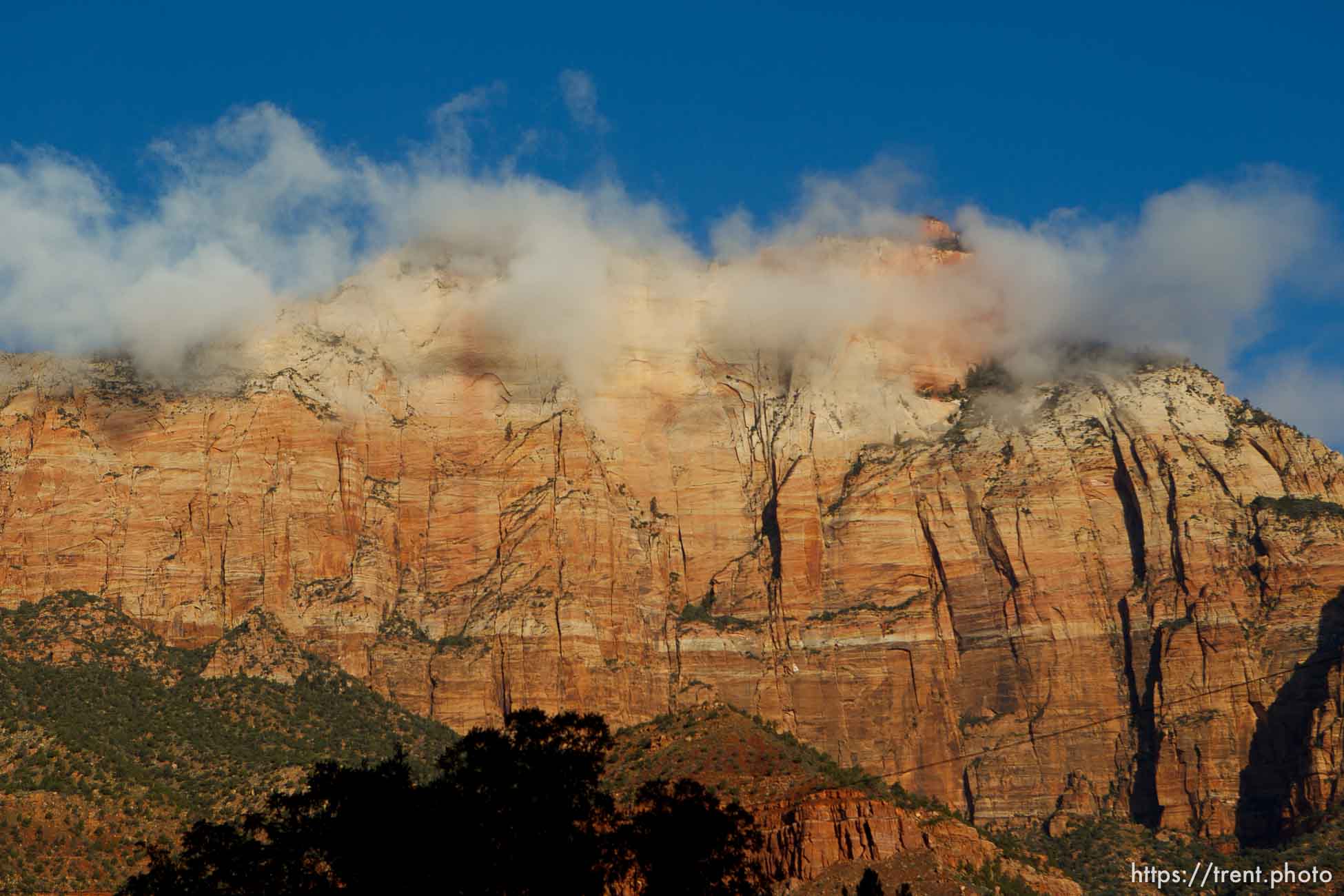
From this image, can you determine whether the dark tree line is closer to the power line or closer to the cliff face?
the cliff face

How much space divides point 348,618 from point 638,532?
29.3 m

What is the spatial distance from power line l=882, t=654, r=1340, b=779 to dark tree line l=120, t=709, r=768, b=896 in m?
74.8

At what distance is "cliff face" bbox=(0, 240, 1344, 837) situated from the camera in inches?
5659

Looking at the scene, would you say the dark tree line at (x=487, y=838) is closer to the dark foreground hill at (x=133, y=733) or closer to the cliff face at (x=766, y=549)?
the dark foreground hill at (x=133, y=733)

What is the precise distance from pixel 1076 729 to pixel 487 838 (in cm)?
8831

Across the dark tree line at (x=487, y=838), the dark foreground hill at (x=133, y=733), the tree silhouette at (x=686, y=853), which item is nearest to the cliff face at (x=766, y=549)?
the dark foreground hill at (x=133, y=733)

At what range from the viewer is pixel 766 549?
166 m

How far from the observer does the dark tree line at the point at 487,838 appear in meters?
71.0

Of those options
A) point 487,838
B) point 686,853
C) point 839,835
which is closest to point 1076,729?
point 839,835

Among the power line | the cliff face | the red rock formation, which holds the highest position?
the cliff face

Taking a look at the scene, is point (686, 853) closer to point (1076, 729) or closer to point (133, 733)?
point (133, 733)

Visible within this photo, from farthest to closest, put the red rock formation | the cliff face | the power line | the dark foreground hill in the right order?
the cliff face
the power line
the dark foreground hill
the red rock formation

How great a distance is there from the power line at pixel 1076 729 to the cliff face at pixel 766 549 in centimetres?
27

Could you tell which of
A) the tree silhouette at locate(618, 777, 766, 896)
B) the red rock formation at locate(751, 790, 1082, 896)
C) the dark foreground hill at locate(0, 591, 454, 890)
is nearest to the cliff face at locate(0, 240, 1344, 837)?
the dark foreground hill at locate(0, 591, 454, 890)
